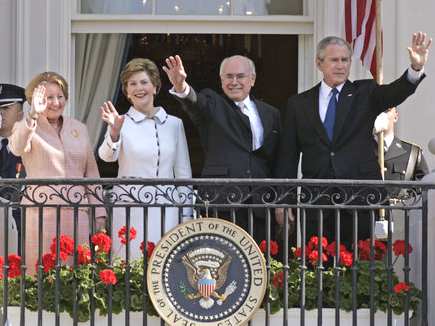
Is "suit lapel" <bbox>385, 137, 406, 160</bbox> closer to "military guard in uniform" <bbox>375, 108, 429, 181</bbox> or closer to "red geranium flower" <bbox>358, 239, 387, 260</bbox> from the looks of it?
"military guard in uniform" <bbox>375, 108, 429, 181</bbox>

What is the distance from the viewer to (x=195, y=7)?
35.1 ft

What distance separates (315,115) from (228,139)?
Answer: 0.57 metres

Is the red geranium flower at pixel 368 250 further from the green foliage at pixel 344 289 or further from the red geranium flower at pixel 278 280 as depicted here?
the red geranium flower at pixel 278 280

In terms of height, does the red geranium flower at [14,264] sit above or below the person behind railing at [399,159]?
below

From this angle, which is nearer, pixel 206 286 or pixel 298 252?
pixel 206 286

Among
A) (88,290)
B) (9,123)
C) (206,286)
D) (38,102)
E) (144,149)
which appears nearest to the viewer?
(206,286)

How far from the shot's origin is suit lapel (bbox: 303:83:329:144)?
8633 mm

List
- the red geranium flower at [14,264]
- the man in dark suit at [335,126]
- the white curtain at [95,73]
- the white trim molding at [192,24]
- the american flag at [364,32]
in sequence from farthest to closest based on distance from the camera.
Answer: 1. the white curtain at [95,73]
2. the white trim molding at [192,24]
3. the american flag at [364,32]
4. the man in dark suit at [335,126]
5. the red geranium flower at [14,264]

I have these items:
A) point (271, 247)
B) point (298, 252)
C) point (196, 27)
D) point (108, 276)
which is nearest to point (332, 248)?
point (298, 252)

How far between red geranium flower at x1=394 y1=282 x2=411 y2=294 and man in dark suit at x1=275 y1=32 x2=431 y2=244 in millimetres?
567

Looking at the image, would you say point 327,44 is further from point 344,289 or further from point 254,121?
point 344,289

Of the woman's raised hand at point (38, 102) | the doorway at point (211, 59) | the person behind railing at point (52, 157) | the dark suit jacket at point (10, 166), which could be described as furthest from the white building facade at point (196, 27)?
the woman's raised hand at point (38, 102)

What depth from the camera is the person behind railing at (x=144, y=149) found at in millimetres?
8781

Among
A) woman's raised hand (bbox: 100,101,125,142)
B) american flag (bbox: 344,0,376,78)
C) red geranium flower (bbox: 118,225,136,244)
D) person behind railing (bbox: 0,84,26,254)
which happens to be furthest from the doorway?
red geranium flower (bbox: 118,225,136,244)
